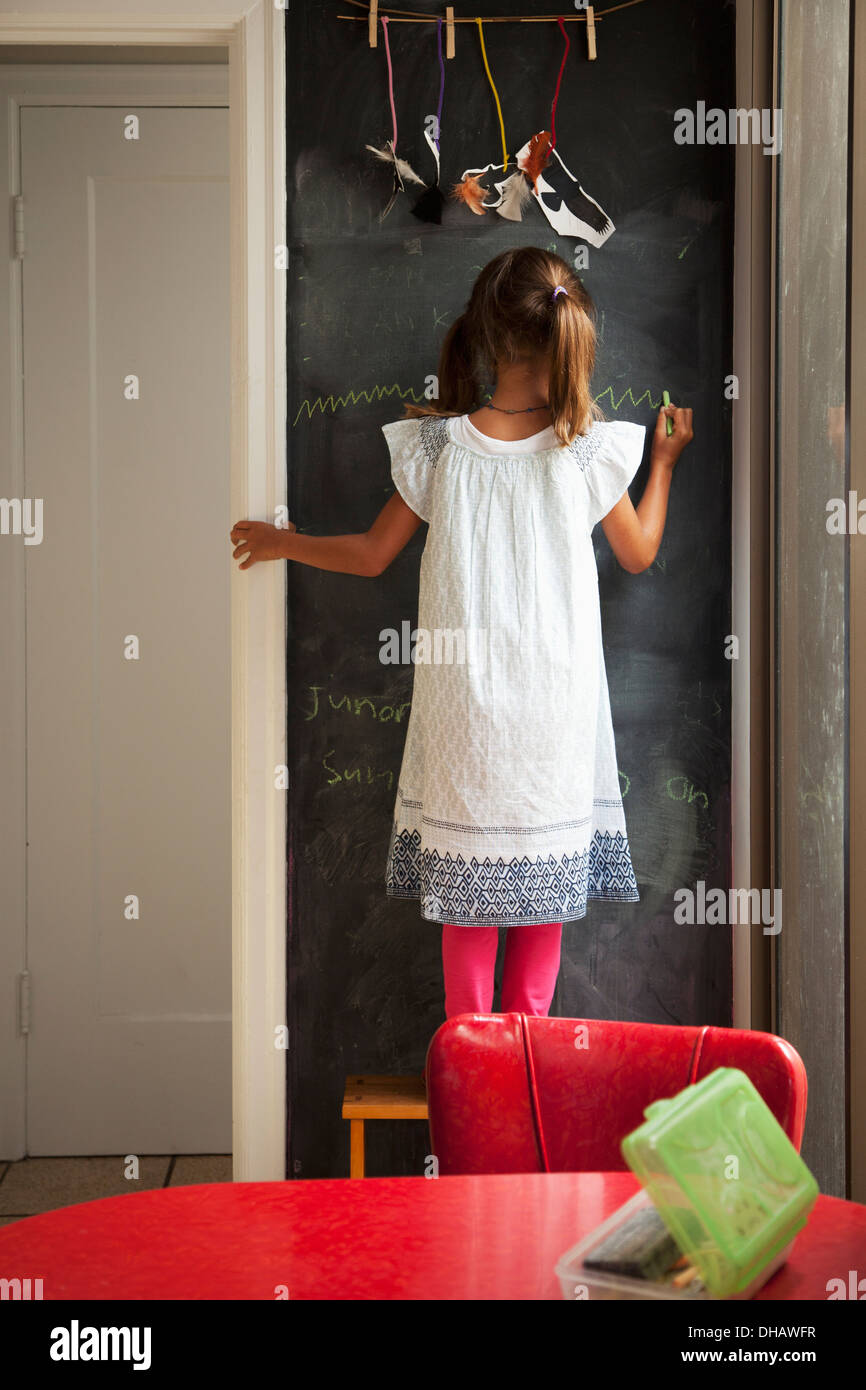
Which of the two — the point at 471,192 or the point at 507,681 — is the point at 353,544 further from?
the point at 471,192

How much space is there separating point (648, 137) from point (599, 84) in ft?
0.42

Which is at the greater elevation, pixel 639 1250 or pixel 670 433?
pixel 670 433

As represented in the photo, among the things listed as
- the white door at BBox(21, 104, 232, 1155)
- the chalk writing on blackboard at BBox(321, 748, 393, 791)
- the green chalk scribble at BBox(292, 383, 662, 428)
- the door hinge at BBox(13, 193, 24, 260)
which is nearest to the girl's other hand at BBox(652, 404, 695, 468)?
the green chalk scribble at BBox(292, 383, 662, 428)

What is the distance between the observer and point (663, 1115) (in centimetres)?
68

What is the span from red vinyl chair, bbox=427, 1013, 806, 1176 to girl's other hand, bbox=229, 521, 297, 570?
0.96 meters

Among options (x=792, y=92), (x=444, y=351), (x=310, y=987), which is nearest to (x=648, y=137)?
(x=792, y=92)

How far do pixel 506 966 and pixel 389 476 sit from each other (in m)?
0.90

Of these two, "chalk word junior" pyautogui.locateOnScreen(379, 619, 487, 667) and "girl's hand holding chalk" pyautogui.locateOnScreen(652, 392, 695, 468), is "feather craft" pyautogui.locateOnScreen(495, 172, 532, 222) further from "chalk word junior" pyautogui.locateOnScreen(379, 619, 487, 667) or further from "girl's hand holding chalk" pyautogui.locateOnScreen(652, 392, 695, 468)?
"chalk word junior" pyautogui.locateOnScreen(379, 619, 487, 667)

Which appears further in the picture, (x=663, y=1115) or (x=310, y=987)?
(x=310, y=987)

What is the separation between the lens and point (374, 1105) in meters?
1.80

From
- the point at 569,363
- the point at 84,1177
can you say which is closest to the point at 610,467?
the point at 569,363

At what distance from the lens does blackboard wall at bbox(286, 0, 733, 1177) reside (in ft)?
6.25

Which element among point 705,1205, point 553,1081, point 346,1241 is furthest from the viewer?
point 553,1081

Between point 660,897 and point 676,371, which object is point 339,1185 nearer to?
point 660,897
